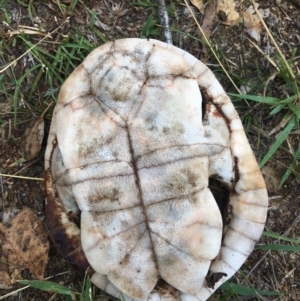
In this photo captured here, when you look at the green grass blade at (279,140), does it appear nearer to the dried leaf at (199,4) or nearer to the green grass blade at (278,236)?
the green grass blade at (278,236)

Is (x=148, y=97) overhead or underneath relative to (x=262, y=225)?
overhead

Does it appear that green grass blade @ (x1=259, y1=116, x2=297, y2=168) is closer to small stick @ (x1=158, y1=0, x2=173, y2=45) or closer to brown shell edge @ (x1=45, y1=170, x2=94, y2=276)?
small stick @ (x1=158, y1=0, x2=173, y2=45)

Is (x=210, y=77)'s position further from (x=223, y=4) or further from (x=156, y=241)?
(x=156, y=241)

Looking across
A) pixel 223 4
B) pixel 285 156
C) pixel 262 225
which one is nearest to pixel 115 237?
pixel 262 225

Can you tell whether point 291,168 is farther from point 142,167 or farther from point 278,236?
point 142,167

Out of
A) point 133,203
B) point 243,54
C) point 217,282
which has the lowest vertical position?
point 217,282

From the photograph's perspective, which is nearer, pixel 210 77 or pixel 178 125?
pixel 178 125

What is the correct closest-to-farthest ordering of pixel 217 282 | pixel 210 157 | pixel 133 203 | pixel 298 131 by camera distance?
pixel 133 203 < pixel 210 157 < pixel 217 282 < pixel 298 131
